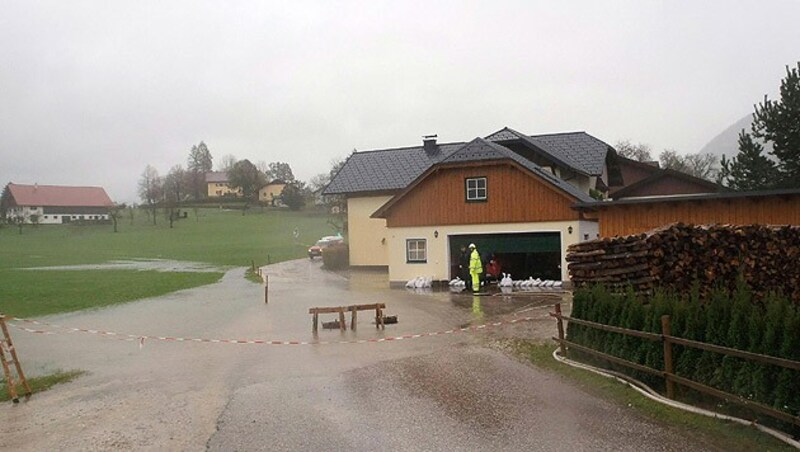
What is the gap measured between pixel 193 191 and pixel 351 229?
336 ft

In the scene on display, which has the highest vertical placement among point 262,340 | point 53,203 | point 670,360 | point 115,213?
point 53,203

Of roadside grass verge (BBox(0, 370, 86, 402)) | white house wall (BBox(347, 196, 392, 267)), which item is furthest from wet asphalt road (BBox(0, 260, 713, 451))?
white house wall (BBox(347, 196, 392, 267))

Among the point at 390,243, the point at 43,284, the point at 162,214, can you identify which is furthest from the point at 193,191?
the point at 390,243

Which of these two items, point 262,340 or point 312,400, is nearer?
point 312,400

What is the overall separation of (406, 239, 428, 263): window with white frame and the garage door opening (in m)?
1.21

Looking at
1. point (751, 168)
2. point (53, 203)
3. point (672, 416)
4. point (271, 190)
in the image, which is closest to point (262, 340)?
point (672, 416)

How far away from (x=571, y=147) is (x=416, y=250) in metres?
12.6

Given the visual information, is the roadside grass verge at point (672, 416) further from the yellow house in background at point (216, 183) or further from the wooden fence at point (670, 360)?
the yellow house in background at point (216, 183)

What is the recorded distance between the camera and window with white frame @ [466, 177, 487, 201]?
28.0 metres

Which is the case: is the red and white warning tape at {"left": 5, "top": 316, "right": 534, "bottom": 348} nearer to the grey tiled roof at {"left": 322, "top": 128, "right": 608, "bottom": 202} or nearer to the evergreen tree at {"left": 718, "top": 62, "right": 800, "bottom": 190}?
the grey tiled roof at {"left": 322, "top": 128, "right": 608, "bottom": 202}

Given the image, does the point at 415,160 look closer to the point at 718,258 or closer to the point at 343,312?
the point at 343,312

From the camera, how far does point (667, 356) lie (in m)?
9.08

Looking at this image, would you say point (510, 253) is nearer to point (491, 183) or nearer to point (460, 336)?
point (491, 183)

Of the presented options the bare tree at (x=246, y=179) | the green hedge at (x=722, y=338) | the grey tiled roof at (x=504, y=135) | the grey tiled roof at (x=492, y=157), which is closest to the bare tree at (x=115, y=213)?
the bare tree at (x=246, y=179)
